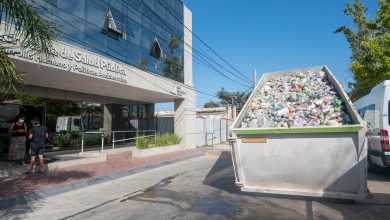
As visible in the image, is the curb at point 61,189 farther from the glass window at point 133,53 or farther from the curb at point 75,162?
the glass window at point 133,53

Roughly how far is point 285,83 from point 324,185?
3.16m

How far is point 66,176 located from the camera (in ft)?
36.6

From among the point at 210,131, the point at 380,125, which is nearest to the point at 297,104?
the point at 380,125

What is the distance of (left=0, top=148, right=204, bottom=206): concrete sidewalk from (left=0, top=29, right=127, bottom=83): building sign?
345cm

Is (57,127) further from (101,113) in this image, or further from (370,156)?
(370,156)

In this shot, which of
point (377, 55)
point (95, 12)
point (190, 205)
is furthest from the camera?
point (95, 12)

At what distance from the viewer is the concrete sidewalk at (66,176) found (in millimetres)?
8672

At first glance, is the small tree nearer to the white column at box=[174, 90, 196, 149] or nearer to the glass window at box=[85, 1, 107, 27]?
the white column at box=[174, 90, 196, 149]

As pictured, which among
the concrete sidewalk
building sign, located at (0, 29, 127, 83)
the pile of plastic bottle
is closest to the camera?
the pile of plastic bottle

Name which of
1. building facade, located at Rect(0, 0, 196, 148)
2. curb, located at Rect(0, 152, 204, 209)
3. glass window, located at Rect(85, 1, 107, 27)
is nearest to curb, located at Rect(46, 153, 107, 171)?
curb, located at Rect(0, 152, 204, 209)

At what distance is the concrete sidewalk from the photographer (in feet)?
28.5

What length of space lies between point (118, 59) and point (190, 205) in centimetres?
1147

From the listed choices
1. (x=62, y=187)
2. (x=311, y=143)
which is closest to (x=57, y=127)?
(x=62, y=187)

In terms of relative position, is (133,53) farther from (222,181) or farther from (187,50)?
(222,181)
